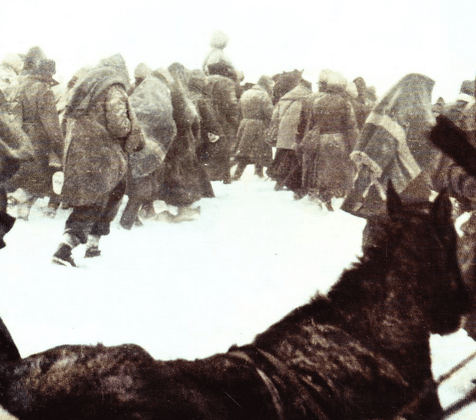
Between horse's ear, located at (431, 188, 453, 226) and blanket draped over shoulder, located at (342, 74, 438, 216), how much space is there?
1.49 feet

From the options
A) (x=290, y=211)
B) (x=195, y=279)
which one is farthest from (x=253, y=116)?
(x=195, y=279)

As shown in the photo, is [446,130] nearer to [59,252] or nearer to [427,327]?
[427,327]

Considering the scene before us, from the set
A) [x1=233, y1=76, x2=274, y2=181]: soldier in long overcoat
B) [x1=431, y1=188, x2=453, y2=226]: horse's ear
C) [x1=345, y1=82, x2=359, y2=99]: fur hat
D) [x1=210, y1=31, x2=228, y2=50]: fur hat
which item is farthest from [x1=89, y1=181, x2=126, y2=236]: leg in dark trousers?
[x1=233, y1=76, x2=274, y2=181]: soldier in long overcoat

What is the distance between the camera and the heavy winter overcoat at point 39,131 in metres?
2.57

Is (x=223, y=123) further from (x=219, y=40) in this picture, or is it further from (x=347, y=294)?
(x=347, y=294)

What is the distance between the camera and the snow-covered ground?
233cm

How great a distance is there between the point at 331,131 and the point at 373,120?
23.2 inches

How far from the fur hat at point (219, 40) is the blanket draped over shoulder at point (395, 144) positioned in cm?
69

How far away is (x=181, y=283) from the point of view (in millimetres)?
2494

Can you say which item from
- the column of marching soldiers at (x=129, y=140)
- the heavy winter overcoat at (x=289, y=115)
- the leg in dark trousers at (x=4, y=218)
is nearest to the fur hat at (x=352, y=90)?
the column of marching soldiers at (x=129, y=140)

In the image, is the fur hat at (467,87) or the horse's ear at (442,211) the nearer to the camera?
the horse's ear at (442,211)

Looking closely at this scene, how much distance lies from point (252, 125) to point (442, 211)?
343 cm

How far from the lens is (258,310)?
244 cm

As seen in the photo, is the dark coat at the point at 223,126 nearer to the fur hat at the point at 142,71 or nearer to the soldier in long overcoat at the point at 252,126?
the soldier in long overcoat at the point at 252,126
